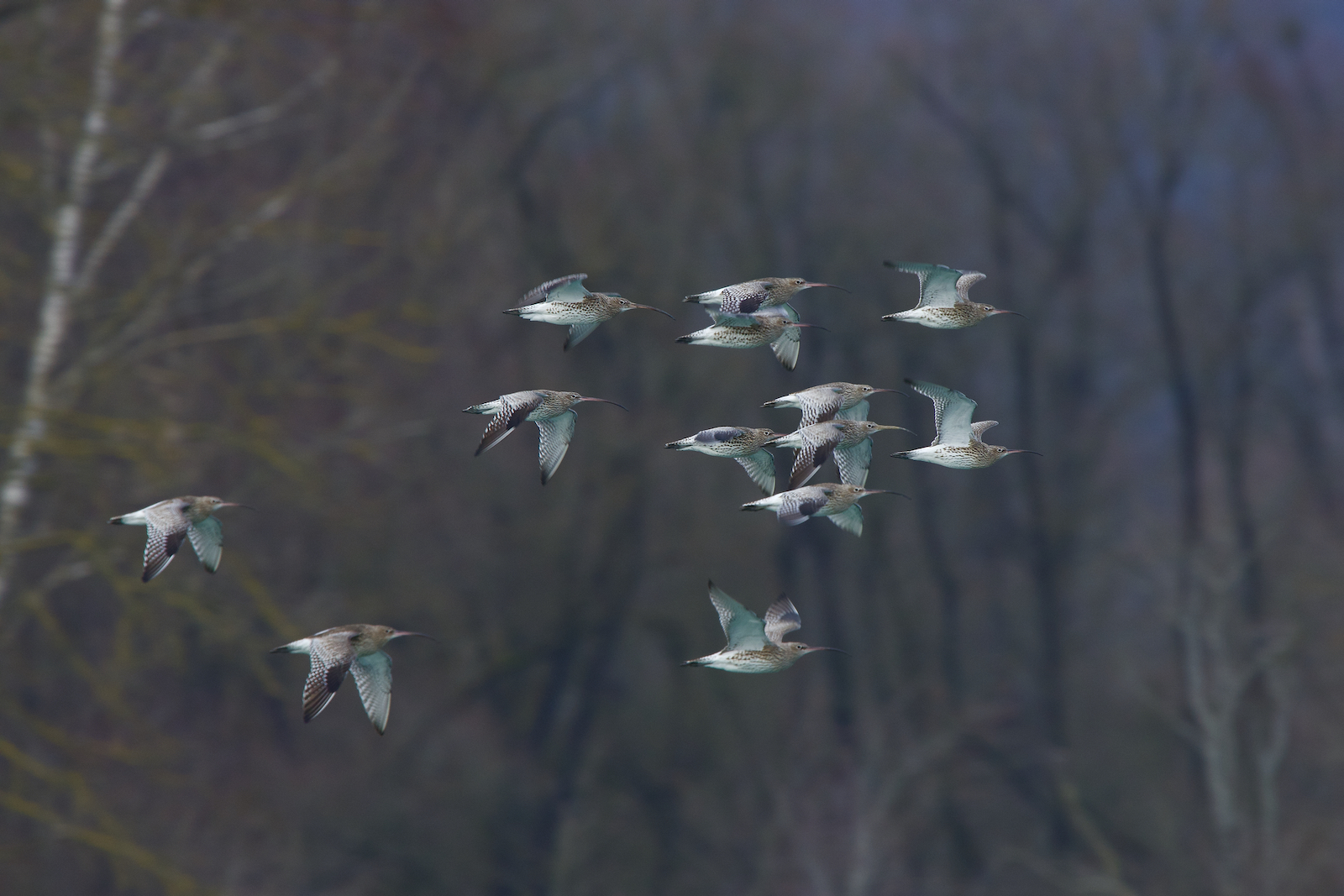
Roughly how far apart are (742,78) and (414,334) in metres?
7.54

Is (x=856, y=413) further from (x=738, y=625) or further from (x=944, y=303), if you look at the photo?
(x=738, y=625)

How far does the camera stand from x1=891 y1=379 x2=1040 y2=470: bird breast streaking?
204 inches

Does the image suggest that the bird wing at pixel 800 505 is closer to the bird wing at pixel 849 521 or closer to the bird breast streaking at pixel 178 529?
the bird wing at pixel 849 521

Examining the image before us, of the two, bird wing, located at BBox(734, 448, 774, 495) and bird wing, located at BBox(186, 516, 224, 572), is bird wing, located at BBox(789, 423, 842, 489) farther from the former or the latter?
bird wing, located at BBox(186, 516, 224, 572)

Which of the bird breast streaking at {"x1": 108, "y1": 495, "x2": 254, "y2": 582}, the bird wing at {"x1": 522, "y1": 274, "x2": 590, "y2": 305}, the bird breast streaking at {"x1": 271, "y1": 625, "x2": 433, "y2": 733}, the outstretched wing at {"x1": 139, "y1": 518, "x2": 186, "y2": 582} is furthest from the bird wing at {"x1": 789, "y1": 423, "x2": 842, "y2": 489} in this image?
the outstretched wing at {"x1": 139, "y1": 518, "x2": 186, "y2": 582}

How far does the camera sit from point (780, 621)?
5.99 m

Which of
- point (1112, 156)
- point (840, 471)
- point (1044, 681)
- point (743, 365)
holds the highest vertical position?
point (840, 471)

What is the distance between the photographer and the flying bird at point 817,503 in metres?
4.87

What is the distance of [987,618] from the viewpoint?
29.1 meters

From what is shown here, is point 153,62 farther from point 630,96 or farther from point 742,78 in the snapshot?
point 742,78

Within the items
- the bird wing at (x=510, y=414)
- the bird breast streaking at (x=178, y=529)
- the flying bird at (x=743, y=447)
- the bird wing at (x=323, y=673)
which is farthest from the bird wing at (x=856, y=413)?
the bird breast streaking at (x=178, y=529)

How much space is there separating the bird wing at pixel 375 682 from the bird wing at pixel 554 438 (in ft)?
2.73

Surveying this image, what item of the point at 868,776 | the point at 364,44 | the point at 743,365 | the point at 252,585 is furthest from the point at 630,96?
the point at 252,585

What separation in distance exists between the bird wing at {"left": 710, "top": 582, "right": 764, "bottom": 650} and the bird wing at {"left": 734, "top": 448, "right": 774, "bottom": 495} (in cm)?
47
